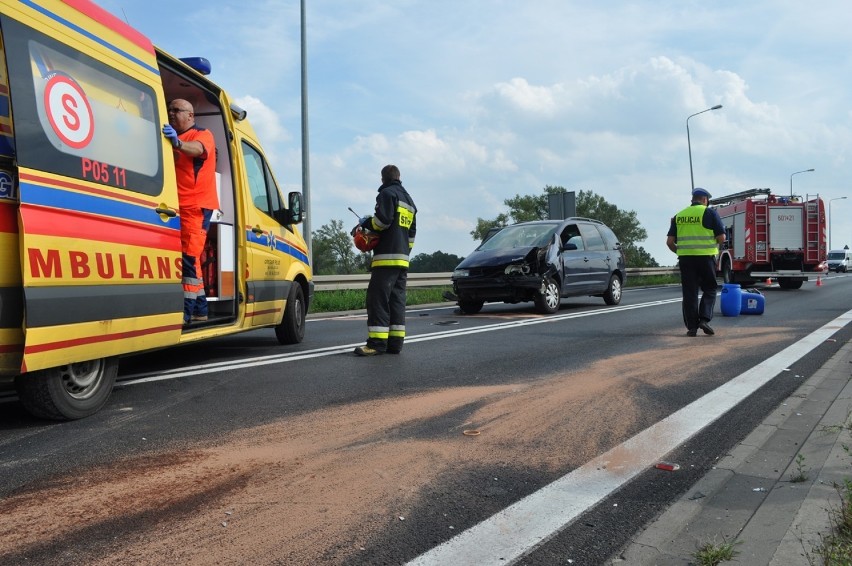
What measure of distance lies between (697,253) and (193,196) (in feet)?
20.3

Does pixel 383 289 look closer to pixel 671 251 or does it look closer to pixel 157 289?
pixel 157 289

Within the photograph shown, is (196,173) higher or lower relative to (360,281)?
higher

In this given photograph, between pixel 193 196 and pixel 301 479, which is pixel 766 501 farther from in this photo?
pixel 193 196

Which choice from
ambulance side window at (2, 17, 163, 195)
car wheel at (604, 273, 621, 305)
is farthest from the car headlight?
ambulance side window at (2, 17, 163, 195)

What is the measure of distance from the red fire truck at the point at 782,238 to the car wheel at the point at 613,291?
9.07m

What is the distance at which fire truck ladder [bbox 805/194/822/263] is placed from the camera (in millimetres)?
21875

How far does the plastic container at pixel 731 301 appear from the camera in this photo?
11586mm

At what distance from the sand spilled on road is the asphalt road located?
1 cm

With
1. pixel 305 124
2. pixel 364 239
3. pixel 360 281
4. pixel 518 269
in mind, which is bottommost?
pixel 360 281

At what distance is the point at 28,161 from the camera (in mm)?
3672

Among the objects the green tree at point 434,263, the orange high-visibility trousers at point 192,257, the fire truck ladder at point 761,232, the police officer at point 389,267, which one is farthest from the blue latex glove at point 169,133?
the fire truck ladder at point 761,232

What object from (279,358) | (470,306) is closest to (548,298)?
(470,306)

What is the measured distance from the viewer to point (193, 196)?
230 inches

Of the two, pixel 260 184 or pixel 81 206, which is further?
pixel 260 184
